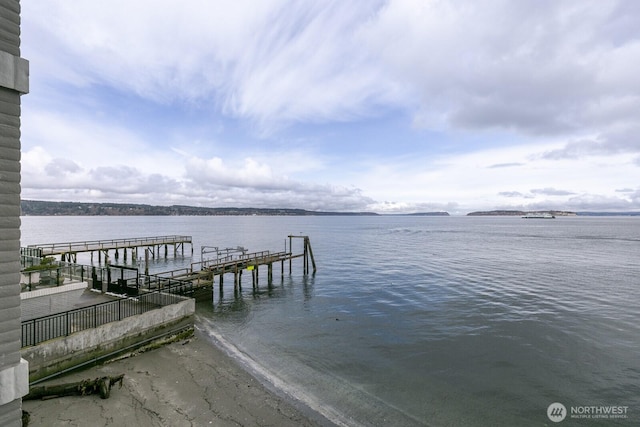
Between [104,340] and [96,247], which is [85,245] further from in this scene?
[104,340]

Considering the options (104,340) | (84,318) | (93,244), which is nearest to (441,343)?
(104,340)

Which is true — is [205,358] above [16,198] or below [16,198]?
below

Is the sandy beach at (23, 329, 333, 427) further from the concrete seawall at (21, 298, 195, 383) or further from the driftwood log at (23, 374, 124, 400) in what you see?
the concrete seawall at (21, 298, 195, 383)

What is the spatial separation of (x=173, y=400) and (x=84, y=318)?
557 centimetres

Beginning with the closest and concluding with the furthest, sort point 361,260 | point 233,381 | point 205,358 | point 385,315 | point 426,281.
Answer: point 233,381 < point 205,358 < point 385,315 < point 426,281 < point 361,260

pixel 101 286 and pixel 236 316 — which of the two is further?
pixel 236 316

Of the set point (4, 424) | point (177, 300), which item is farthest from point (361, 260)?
point (4, 424)

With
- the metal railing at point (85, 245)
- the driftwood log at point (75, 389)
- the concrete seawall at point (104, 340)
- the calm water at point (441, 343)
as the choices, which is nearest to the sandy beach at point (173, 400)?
the driftwood log at point (75, 389)

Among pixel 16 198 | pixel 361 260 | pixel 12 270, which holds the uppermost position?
pixel 16 198

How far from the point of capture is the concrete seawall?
11.4 m

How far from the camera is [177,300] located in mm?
17125

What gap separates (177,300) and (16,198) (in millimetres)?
11374

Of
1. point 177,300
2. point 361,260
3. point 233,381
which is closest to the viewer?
point 233,381

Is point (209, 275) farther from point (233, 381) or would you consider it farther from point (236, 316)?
point (233, 381)
